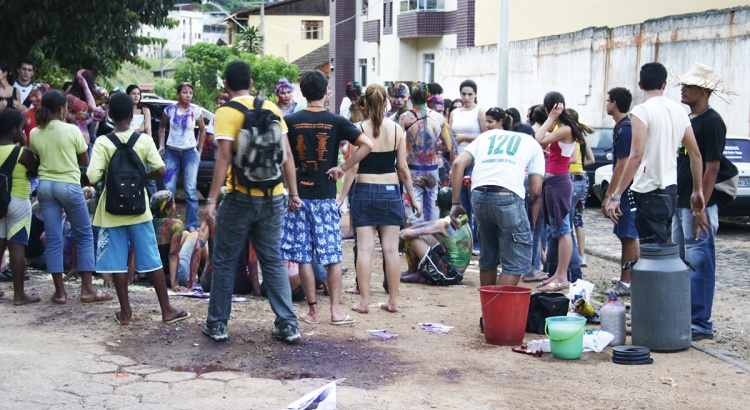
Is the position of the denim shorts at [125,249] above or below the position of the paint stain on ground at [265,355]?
above

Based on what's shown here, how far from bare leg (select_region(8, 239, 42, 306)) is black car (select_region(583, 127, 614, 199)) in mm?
12836

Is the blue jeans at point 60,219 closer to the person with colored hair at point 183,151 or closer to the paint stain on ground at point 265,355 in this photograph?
the paint stain on ground at point 265,355

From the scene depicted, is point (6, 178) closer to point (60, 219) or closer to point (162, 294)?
point (60, 219)

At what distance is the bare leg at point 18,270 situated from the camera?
8023 mm

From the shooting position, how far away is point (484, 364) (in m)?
6.70

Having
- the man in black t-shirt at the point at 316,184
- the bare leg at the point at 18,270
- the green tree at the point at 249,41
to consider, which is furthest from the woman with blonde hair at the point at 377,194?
the green tree at the point at 249,41

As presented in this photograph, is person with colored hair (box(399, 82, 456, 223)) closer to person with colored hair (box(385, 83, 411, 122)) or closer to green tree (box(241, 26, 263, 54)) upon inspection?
person with colored hair (box(385, 83, 411, 122))

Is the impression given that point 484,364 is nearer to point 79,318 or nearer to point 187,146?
point 79,318

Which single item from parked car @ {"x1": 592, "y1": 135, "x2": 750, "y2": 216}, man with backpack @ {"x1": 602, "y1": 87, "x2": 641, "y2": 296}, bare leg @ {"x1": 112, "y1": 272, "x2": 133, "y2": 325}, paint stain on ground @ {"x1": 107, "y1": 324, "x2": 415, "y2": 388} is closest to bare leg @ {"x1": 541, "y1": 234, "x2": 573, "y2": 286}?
man with backpack @ {"x1": 602, "y1": 87, "x2": 641, "y2": 296}

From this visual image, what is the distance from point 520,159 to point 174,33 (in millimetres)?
130129

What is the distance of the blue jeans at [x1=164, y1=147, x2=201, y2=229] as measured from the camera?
41.3ft

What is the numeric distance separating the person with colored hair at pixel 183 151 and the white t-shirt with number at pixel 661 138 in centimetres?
683

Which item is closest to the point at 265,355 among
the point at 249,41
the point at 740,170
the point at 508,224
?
the point at 508,224

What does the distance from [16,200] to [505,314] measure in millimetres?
4182
